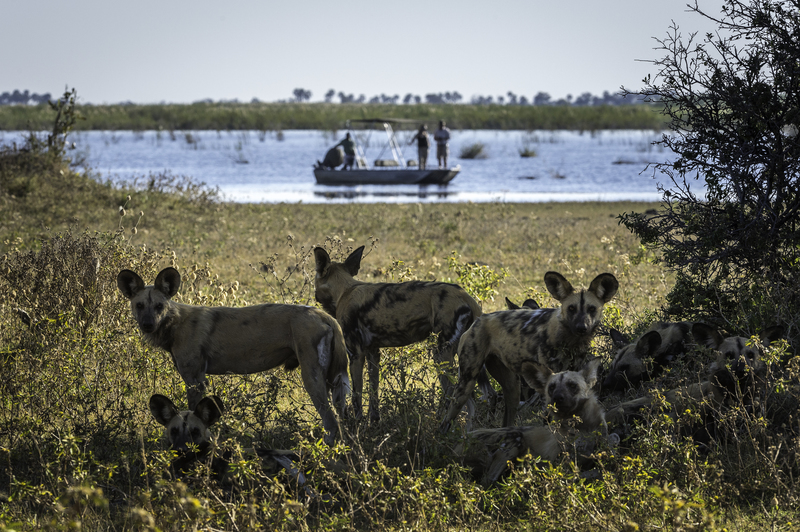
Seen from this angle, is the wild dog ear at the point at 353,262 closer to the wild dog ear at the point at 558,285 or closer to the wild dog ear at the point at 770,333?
the wild dog ear at the point at 558,285

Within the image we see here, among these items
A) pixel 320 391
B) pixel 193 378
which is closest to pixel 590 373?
pixel 320 391

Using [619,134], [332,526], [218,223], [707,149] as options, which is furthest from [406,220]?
[619,134]

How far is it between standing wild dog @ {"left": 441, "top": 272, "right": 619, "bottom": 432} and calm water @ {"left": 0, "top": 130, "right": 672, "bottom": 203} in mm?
15433

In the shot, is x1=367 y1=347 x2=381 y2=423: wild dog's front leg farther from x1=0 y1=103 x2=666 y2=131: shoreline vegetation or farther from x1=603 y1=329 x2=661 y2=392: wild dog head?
x1=0 y1=103 x2=666 y2=131: shoreline vegetation

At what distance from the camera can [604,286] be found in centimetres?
505

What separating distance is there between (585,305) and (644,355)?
0.88 m

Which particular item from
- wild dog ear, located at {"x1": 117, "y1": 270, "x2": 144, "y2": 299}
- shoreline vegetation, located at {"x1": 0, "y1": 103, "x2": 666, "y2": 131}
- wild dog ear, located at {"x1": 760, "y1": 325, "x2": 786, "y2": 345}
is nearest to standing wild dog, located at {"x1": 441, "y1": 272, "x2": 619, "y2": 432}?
wild dog ear, located at {"x1": 760, "y1": 325, "x2": 786, "y2": 345}

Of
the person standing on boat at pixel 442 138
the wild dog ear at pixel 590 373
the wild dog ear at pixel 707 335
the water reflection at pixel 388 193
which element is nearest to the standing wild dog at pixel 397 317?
the wild dog ear at pixel 590 373

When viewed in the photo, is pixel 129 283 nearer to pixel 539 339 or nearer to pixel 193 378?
pixel 193 378

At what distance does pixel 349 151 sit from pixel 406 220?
12.7 m

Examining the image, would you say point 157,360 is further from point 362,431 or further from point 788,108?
point 788,108

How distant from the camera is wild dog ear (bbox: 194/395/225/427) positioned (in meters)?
4.27

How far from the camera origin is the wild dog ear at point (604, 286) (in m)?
5.00

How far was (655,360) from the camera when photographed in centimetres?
567
